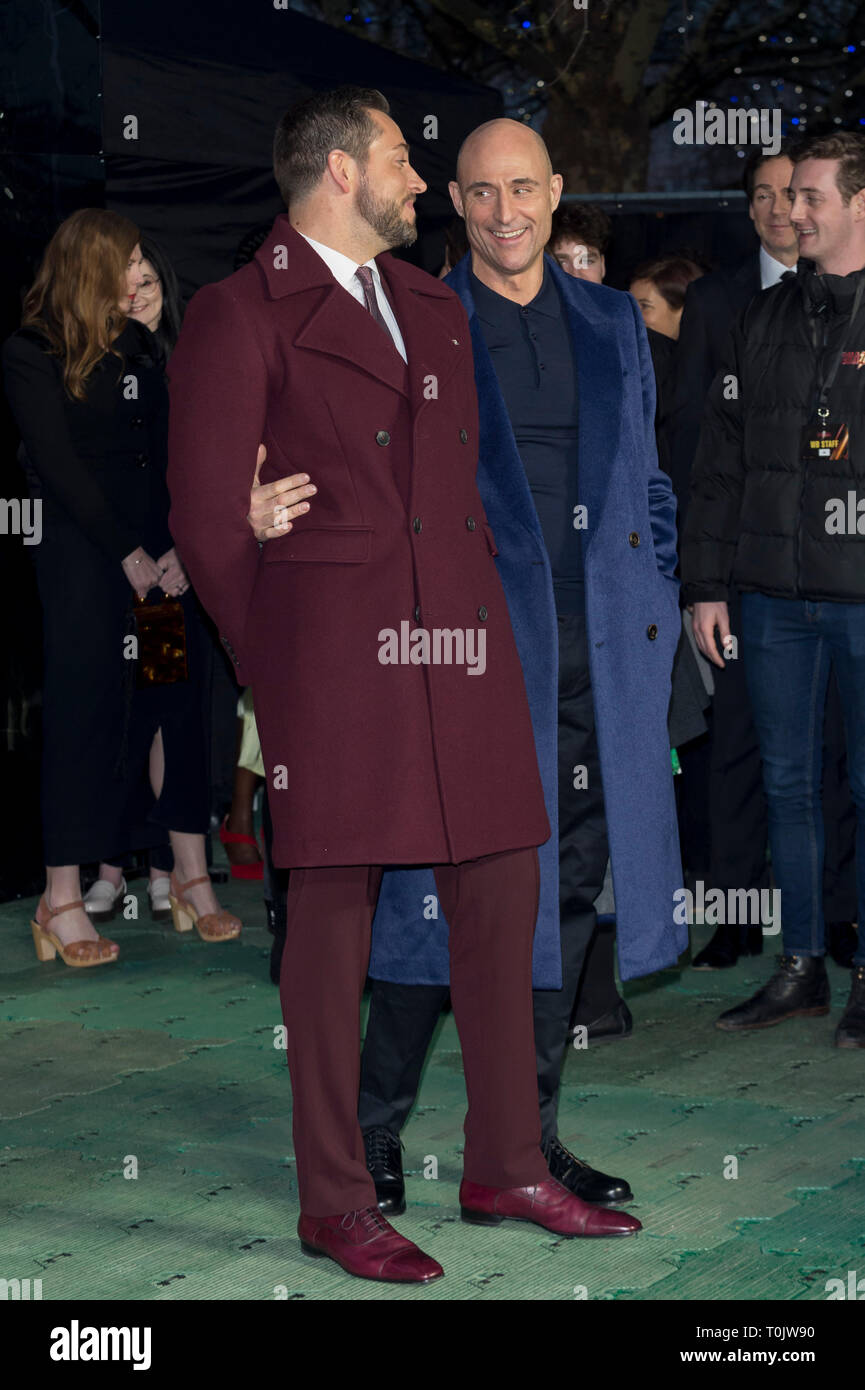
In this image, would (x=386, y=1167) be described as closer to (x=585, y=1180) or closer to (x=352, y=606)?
(x=585, y=1180)

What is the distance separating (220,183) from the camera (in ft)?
25.9

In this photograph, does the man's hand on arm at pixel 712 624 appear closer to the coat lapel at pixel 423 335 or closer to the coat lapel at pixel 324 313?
the coat lapel at pixel 423 335

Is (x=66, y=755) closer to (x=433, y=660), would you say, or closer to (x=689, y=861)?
(x=689, y=861)

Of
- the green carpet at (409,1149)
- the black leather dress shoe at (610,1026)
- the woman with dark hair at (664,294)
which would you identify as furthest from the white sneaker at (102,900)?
the woman with dark hair at (664,294)

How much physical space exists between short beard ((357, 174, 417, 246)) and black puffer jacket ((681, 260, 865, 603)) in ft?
5.75

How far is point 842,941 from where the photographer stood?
5.74 metres

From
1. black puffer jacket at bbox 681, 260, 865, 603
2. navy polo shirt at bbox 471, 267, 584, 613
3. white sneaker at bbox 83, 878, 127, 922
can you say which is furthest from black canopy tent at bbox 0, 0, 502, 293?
navy polo shirt at bbox 471, 267, 584, 613

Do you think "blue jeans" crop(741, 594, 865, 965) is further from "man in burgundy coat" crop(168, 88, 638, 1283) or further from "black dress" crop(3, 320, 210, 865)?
"black dress" crop(3, 320, 210, 865)

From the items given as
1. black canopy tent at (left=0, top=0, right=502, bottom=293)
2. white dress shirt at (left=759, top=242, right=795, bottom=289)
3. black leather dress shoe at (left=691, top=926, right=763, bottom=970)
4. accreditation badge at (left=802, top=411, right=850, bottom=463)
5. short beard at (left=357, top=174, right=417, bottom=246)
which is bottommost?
black leather dress shoe at (left=691, top=926, right=763, bottom=970)

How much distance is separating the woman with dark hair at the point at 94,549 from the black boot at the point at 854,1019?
7.06ft

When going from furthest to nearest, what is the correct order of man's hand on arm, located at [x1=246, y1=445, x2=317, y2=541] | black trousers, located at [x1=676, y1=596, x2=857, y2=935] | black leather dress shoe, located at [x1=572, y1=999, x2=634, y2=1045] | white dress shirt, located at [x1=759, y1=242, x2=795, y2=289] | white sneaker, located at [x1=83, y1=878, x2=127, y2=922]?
white sneaker, located at [x1=83, y1=878, x2=127, y2=922]
black trousers, located at [x1=676, y1=596, x2=857, y2=935]
white dress shirt, located at [x1=759, y1=242, x2=795, y2=289]
black leather dress shoe, located at [x1=572, y1=999, x2=634, y2=1045]
man's hand on arm, located at [x1=246, y1=445, x2=317, y2=541]

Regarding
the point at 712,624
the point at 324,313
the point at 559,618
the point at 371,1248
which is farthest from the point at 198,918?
the point at 324,313

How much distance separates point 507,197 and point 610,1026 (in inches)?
90.3

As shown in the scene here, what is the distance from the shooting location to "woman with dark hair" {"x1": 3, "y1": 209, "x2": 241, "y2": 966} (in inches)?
230
